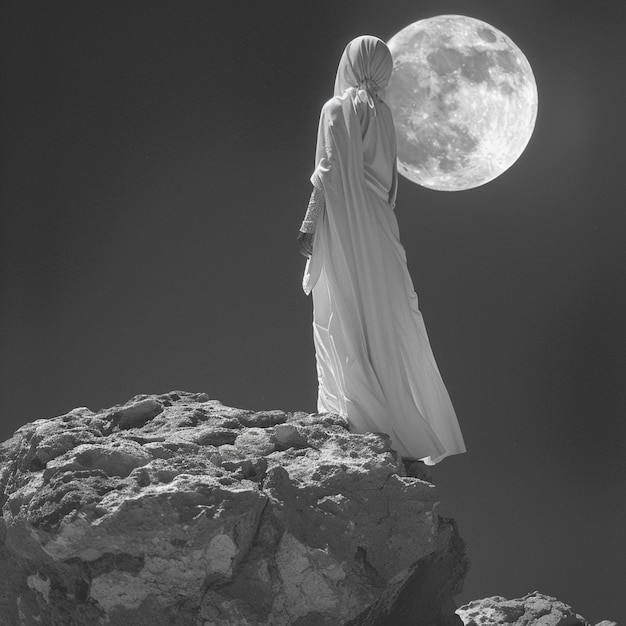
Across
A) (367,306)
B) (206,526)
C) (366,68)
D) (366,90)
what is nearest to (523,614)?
(367,306)

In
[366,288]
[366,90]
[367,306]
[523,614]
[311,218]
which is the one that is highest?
[366,90]

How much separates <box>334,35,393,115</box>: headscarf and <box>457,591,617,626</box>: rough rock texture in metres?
3.53

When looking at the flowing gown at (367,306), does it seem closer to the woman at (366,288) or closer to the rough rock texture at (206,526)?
the woman at (366,288)

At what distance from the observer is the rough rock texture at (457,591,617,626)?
24.9ft

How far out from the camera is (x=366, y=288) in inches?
280

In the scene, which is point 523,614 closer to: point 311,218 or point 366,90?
point 311,218

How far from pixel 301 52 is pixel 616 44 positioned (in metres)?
3.06

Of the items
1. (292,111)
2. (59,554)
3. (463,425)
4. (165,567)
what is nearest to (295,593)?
(165,567)

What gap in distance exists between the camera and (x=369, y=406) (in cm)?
686

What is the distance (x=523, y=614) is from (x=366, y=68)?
391 centimetres

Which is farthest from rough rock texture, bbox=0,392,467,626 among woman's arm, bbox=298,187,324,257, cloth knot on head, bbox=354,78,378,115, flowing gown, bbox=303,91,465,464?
cloth knot on head, bbox=354,78,378,115

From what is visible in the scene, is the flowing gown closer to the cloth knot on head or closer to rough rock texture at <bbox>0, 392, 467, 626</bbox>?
the cloth knot on head

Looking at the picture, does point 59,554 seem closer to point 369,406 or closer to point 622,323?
point 369,406

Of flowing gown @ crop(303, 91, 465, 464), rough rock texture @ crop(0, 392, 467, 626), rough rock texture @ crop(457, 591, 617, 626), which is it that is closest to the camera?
rough rock texture @ crop(0, 392, 467, 626)
